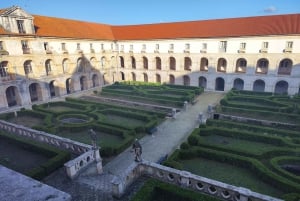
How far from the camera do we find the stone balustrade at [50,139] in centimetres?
1581

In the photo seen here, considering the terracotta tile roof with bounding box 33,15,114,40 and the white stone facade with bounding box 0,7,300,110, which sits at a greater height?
the terracotta tile roof with bounding box 33,15,114,40

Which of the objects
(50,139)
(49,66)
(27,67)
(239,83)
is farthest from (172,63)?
(50,139)

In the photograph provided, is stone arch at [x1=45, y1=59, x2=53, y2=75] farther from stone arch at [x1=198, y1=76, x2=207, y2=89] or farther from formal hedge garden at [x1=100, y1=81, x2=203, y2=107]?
stone arch at [x1=198, y1=76, x2=207, y2=89]

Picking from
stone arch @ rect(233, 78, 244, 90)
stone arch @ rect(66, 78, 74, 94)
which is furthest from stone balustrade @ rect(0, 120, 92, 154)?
stone arch @ rect(233, 78, 244, 90)

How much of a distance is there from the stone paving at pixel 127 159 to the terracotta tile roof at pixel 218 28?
54.2ft

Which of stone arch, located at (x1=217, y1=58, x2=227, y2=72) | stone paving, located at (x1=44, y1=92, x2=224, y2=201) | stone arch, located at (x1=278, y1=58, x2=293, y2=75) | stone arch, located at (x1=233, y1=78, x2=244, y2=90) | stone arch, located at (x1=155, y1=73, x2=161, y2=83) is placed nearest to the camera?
stone paving, located at (x1=44, y1=92, x2=224, y2=201)

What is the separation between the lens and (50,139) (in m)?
17.3

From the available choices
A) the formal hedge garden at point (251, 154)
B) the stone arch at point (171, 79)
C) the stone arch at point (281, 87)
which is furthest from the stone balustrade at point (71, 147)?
the stone arch at point (281, 87)

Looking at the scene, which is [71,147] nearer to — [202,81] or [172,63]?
[202,81]

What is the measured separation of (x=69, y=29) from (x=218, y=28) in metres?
29.6

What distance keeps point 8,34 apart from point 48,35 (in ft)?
21.5

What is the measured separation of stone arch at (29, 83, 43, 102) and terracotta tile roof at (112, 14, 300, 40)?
74.8ft

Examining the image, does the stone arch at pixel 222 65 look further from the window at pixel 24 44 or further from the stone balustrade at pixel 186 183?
the window at pixel 24 44

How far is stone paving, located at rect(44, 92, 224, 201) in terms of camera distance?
39.7 feet
